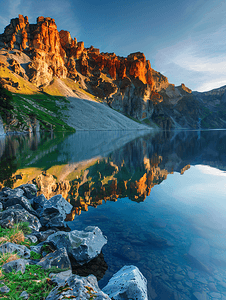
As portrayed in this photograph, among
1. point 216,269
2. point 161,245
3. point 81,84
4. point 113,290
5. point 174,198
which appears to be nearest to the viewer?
point 113,290

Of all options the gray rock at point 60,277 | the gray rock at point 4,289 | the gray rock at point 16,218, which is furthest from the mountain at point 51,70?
the gray rock at point 4,289

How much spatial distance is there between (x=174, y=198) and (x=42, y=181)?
1100 centimetres

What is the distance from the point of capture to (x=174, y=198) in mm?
11672

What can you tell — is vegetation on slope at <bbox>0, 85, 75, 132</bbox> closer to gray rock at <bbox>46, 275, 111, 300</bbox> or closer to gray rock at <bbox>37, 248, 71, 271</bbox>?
gray rock at <bbox>37, 248, 71, 271</bbox>

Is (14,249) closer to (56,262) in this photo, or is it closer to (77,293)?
(56,262)

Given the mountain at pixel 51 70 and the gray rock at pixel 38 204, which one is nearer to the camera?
the gray rock at pixel 38 204

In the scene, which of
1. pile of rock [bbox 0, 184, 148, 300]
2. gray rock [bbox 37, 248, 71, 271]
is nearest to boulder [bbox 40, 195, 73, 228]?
pile of rock [bbox 0, 184, 148, 300]

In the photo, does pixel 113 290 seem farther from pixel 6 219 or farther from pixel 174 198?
pixel 174 198

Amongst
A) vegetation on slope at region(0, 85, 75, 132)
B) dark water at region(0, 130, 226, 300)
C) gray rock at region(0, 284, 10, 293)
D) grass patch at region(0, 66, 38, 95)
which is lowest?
dark water at region(0, 130, 226, 300)

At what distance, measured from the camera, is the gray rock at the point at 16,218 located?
716 centimetres

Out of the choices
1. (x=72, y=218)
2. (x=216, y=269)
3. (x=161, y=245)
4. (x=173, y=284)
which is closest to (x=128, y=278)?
(x=173, y=284)

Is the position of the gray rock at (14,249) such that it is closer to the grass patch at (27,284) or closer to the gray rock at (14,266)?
the gray rock at (14,266)

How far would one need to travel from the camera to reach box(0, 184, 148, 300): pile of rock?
3.59 m

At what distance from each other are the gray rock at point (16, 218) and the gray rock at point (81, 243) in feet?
6.36
